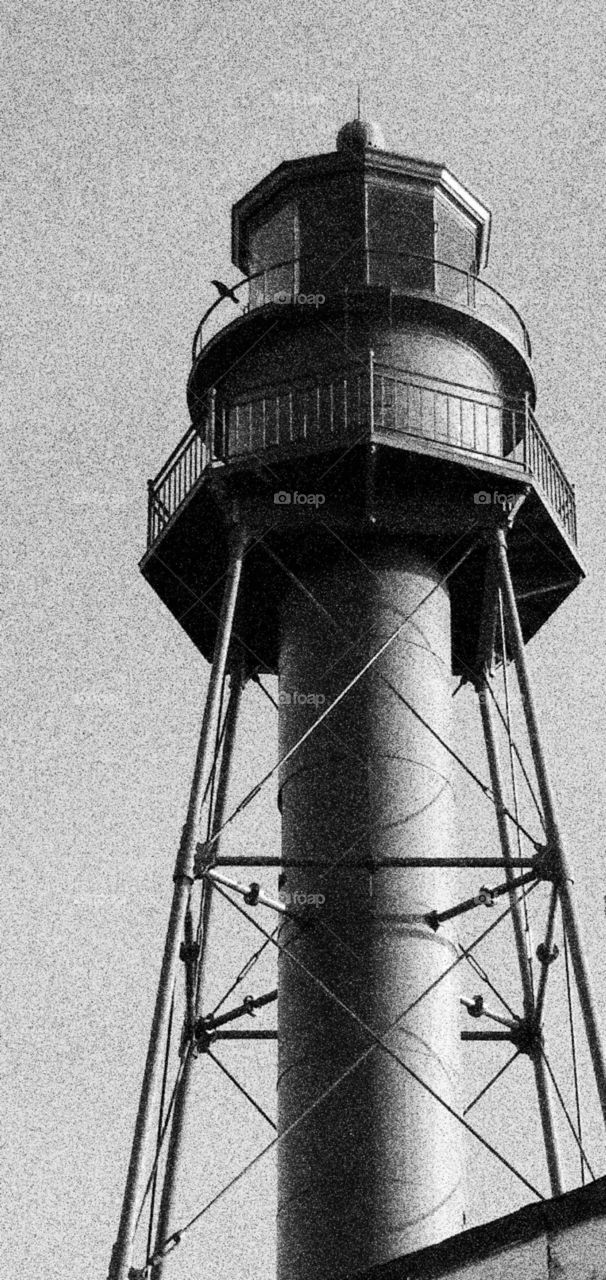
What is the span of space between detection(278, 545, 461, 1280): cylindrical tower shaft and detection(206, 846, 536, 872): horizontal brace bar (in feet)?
0.24

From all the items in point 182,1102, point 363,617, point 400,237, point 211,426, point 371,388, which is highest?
point 400,237

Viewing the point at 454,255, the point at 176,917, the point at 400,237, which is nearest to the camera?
the point at 176,917

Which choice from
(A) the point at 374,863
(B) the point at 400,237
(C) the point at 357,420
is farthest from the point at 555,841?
(B) the point at 400,237

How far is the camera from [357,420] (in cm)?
2012

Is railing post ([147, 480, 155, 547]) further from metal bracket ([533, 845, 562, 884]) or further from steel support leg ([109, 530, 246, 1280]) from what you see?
metal bracket ([533, 845, 562, 884])

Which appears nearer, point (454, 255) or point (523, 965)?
point (523, 965)

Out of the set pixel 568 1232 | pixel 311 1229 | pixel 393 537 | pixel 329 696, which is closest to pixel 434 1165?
pixel 311 1229

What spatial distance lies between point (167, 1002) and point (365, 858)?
244cm

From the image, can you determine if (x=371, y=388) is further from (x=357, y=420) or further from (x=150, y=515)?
(x=150, y=515)

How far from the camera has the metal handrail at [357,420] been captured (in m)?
20.2

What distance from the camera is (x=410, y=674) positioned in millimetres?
19984

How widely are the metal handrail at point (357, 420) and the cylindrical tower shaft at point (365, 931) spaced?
4.41 feet

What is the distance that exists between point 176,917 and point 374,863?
6.59 feet

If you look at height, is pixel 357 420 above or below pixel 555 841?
above
